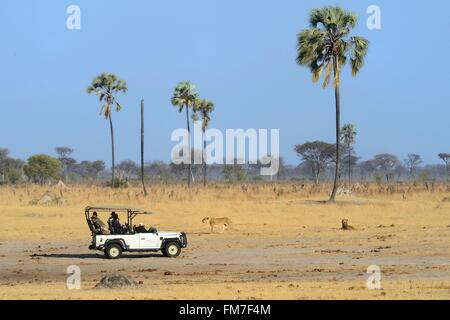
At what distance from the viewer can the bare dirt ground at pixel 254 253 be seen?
1847 cm

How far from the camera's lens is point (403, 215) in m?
47.6

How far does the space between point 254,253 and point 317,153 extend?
10626cm

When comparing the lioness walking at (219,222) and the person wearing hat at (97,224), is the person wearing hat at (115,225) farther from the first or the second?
the lioness walking at (219,222)

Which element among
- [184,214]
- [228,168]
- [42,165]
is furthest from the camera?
[228,168]

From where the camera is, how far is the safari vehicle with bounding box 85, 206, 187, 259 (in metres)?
27.6

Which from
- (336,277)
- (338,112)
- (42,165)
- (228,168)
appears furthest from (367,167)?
(336,277)

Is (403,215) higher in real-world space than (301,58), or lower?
lower

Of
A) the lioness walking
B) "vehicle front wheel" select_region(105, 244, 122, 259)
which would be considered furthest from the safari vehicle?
the lioness walking

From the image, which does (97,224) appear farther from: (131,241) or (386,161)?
(386,161)

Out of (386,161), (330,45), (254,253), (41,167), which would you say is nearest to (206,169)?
(386,161)

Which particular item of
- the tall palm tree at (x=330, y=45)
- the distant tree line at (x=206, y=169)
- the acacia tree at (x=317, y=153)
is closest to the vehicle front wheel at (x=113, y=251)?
the tall palm tree at (x=330, y=45)

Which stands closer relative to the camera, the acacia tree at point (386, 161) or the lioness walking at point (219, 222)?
the lioness walking at point (219, 222)
